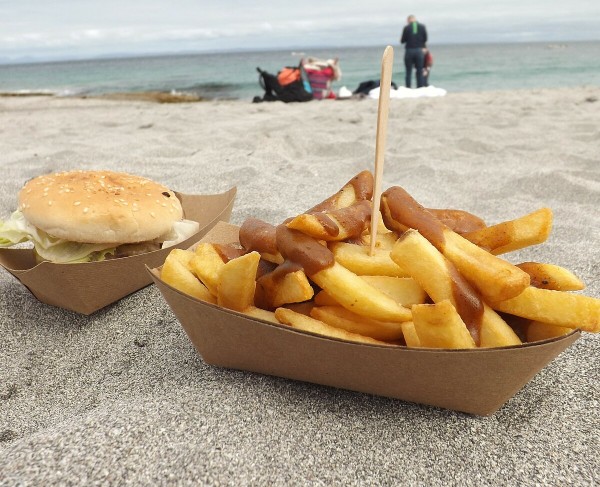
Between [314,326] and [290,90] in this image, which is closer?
[314,326]

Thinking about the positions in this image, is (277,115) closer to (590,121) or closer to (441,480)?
(590,121)

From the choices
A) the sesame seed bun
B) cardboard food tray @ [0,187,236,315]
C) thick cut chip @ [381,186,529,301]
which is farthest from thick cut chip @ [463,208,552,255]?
the sesame seed bun

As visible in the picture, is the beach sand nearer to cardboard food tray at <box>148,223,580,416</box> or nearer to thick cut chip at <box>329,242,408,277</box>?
cardboard food tray at <box>148,223,580,416</box>

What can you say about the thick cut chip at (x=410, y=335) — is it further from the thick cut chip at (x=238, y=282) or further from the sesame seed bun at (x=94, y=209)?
the sesame seed bun at (x=94, y=209)

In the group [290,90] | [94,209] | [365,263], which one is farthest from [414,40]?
[365,263]

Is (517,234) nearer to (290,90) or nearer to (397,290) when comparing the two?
(397,290)

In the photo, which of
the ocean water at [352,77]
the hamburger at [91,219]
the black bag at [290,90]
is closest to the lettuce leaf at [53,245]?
the hamburger at [91,219]

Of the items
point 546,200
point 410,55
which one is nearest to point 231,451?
point 546,200
